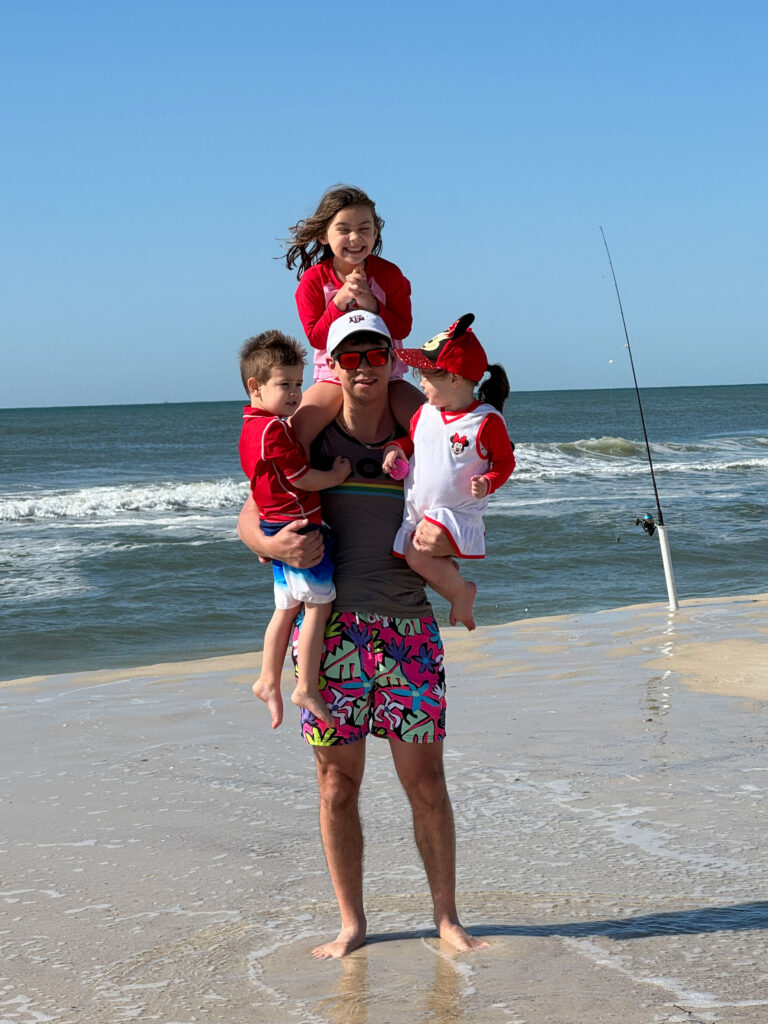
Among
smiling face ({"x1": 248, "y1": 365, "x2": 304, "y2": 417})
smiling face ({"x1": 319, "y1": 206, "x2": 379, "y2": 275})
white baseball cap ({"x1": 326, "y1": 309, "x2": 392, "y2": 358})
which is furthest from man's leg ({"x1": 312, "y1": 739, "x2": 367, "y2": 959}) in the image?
smiling face ({"x1": 319, "y1": 206, "x2": 379, "y2": 275})

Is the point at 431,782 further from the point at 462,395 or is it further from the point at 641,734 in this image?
the point at 641,734

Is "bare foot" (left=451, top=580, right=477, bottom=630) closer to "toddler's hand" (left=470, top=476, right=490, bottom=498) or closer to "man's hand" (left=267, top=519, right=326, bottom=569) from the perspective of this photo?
"toddler's hand" (left=470, top=476, right=490, bottom=498)

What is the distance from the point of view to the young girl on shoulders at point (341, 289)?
3.12 meters

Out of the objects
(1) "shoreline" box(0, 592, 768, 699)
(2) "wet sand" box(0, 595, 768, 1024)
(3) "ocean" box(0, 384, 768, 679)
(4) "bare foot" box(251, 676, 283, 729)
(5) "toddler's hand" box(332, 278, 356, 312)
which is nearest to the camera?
(2) "wet sand" box(0, 595, 768, 1024)

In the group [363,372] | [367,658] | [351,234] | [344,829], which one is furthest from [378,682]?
[351,234]

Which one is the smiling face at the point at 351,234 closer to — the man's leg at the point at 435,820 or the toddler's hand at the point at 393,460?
the toddler's hand at the point at 393,460

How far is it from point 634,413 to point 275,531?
70.6 m

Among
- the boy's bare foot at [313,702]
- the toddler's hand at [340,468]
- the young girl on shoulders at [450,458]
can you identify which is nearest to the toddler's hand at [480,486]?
the young girl on shoulders at [450,458]

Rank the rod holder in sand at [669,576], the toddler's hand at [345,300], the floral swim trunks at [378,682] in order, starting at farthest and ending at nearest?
the rod holder in sand at [669,576], the toddler's hand at [345,300], the floral swim trunks at [378,682]

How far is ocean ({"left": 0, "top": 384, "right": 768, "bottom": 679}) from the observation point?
32.6ft

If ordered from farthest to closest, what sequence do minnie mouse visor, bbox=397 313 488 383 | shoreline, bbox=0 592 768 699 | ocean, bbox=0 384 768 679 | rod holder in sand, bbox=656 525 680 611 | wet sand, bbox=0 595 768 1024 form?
1. ocean, bbox=0 384 768 679
2. rod holder in sand, bbox=656 525 680 611
3. shoreline, bbox=0 592 768 699
4. minnie mouse visor, bbox=397 313 488 383
5. wet sand, bbox=0 595 768 1024

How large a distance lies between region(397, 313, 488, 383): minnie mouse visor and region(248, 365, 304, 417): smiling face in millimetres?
326

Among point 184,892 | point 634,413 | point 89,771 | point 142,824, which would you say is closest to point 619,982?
point 184,892

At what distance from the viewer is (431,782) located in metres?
3.04
